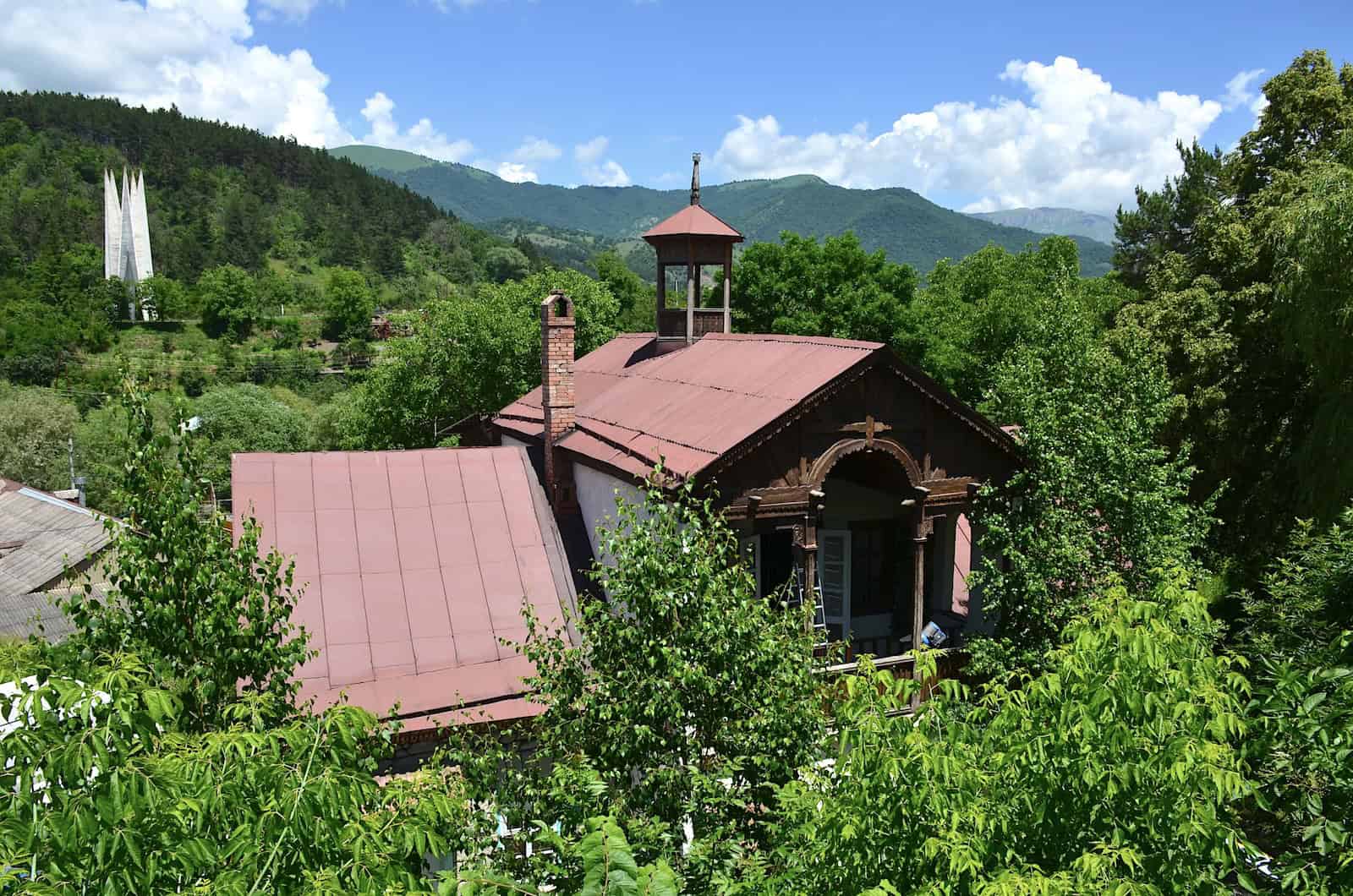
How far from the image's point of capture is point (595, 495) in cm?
1507

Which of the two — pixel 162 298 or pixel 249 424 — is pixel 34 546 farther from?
pixel 162 298

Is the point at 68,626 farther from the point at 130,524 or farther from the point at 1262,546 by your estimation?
the point at 1262,546

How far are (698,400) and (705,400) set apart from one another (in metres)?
0.21

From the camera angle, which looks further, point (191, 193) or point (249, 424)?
point (191, 193)

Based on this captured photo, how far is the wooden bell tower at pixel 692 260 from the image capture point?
2050 centimetres

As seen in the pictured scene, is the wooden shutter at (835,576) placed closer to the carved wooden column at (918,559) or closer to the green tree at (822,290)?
the carved wooden column at (918,559)

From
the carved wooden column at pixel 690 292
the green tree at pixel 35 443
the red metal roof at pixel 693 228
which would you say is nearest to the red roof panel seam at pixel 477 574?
the carved wooden column at pixel 690 292

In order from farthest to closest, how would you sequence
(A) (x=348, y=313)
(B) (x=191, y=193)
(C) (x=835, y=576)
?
(B) (x=191, y=193), (A) (x=348, y=313), (C) (x=835, y=576)

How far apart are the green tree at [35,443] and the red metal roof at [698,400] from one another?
149 feet

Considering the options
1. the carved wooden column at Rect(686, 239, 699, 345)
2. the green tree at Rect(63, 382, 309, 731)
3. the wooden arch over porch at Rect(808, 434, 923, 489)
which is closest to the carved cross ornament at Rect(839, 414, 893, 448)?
the wooden arch over porch at Rect(808, 434, 923, 489)

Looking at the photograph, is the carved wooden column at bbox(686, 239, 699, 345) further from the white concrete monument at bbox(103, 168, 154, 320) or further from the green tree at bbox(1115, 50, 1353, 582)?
the white concrete monument at bbox(103, 168, 154, 320)

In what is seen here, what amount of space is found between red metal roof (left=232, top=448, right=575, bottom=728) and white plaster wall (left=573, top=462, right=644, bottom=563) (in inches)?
24.2

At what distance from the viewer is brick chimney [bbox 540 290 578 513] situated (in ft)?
52.0

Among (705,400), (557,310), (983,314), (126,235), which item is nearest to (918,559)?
(705,400)
